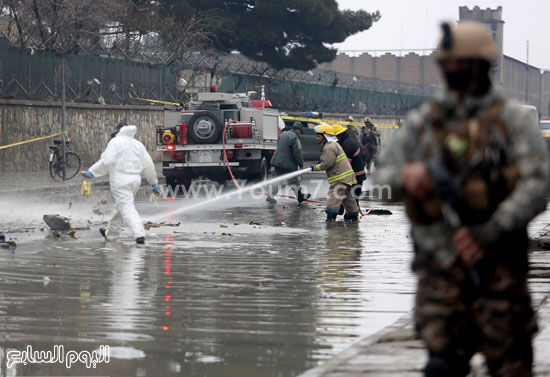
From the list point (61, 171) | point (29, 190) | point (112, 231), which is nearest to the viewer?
point (112, 231)

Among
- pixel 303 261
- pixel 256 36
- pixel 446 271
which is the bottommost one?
pixel 303 261

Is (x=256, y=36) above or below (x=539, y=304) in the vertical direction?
above

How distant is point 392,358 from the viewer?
5.79 metres

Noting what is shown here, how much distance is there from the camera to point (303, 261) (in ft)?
37.6

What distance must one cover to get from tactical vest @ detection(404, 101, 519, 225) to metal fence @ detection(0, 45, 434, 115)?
26.2 meters

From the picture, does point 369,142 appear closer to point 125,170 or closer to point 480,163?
point 125,170

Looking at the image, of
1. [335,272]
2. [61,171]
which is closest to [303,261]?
[335,272]

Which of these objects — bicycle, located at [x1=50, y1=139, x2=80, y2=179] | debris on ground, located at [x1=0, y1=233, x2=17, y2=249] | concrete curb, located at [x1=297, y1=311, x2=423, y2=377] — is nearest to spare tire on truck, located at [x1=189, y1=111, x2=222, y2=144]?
bicycle, located at [x1=50, y1=139, x2=80, y2=179]

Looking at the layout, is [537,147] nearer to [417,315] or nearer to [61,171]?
[417,315]

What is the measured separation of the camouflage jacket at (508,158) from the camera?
12.8 ft

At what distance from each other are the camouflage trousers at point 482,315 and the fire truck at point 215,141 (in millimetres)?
19955

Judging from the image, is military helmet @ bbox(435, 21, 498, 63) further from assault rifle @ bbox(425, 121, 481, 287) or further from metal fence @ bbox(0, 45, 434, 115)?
metal fence @ bbox(0, 45, 434, 115)

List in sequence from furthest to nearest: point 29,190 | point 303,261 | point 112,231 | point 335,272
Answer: point 29,190, point 112,231, point 303,261, point 335,272

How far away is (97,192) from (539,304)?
57.8 feet
